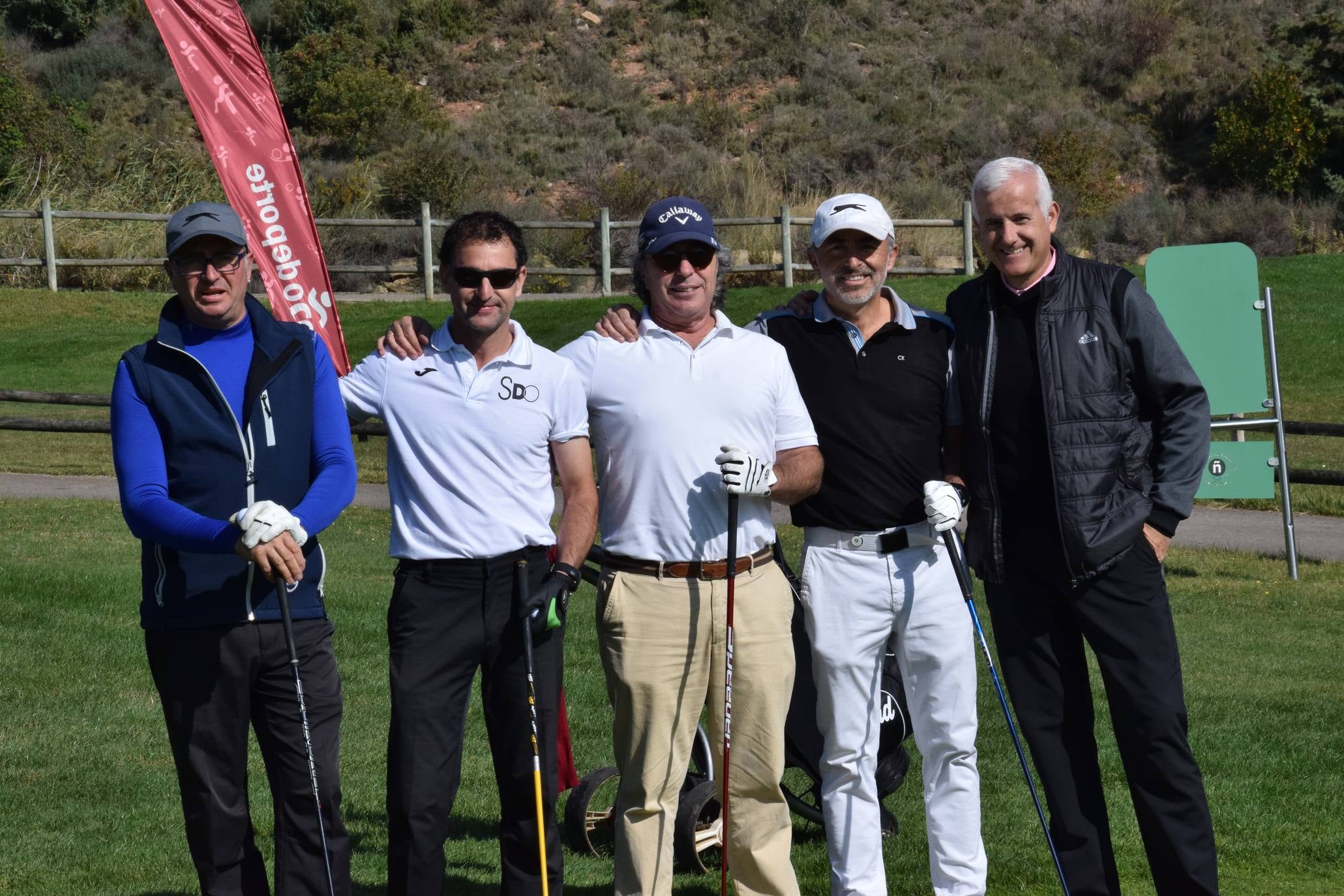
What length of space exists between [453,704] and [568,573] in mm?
493

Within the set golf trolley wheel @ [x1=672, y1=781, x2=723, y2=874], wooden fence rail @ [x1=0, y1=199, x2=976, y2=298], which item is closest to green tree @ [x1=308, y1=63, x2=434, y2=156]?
wooden fence rail @ [x1=0, y1=199, x2=976, y2=298]

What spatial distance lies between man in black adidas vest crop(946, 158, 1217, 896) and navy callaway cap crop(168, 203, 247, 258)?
83.1 inches

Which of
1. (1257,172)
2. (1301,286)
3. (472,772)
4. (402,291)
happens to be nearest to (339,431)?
(472,772)

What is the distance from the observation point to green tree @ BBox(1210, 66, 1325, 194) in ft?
97.3

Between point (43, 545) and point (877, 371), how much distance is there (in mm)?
8232

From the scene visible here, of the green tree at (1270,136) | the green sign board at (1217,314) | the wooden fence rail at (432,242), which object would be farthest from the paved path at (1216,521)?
the green tree at (1270,136)

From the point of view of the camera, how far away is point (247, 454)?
3.94 meters

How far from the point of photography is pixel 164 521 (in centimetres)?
376

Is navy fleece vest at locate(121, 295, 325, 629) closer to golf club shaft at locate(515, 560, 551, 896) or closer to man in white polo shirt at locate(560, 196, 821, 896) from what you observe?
golf club shaft at locate(515, 560, 551, 896)

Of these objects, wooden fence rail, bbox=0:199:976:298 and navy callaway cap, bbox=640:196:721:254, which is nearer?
navy callaway cap, bbox=640:196:721:254

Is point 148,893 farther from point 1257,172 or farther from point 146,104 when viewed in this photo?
point 146,104

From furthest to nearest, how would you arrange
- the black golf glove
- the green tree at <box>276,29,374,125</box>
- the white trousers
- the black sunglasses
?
1. the green tree at <box>276,29,374,125</box>
2. the white trousers
3. the black sunglasses
4. the black golf glove

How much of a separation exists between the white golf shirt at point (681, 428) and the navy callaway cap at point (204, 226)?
1008 millimetres

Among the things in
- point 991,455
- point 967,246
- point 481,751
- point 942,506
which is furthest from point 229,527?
point 967,246
